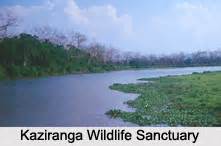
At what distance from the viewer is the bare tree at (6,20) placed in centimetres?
408

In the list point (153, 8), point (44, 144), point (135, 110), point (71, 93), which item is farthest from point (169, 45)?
point (44, 144)

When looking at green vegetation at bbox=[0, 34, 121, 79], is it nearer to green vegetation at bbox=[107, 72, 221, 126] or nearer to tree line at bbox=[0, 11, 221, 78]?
tree line at bbox=[0, 11, 221, 78]

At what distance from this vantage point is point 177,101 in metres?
4.03

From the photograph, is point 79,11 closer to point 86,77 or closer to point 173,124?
point 86,77

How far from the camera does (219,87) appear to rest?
4047 millimetres

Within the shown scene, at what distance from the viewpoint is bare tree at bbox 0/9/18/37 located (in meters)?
4.08

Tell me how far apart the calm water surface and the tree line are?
0.06 m

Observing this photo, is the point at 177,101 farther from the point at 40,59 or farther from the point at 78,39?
the point at 40,59

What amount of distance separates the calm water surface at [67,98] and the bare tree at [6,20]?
0.40 metres

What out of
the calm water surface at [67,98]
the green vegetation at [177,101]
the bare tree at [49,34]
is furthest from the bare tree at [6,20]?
the green vegetation at [177,101]

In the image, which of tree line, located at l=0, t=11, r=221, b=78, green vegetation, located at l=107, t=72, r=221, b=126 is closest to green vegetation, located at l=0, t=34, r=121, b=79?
tree line, located at l=0, t=11, r=221, b=78

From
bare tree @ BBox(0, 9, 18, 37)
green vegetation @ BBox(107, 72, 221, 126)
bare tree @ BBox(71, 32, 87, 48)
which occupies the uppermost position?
bare tree @ BBox(0, 9, 18, 37)

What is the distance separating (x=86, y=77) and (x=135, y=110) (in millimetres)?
503

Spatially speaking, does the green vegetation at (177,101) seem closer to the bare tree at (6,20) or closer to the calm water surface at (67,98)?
the calm water surface at (67,98)
